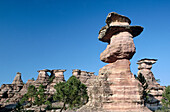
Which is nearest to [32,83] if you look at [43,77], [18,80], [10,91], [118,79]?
[43,77]

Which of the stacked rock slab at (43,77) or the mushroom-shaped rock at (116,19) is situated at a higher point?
the mushroom-shaped rock at (116,19)

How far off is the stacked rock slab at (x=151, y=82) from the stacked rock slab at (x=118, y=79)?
2727 centimetres

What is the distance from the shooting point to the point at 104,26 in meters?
23.5

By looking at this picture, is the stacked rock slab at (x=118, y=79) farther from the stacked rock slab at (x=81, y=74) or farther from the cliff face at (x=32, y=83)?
the stacked rock slab at (x=81, y=74)

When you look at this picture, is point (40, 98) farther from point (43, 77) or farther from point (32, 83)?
point (32, 83)

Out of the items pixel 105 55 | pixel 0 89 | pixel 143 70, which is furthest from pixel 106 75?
pixel 0 89

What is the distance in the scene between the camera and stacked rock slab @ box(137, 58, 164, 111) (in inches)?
1610

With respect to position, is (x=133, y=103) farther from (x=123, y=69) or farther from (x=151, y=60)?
(x=151, y=60)

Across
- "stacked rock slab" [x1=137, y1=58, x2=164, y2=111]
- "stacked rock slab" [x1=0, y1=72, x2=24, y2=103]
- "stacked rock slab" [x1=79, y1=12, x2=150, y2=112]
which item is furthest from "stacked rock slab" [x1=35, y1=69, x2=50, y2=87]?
"stacked rock slab" [x1=79, y1=12, x2=150, y2=112]

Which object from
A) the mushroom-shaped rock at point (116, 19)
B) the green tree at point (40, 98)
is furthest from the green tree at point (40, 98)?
the mushroom-shaped rock at point (116, 19)

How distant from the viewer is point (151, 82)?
147 feet

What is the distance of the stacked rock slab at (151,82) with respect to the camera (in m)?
Answer: 40.9

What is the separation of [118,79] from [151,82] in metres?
32.5

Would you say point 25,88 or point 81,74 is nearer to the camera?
point 25,88
